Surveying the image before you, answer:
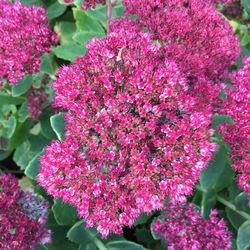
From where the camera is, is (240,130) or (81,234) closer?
(240,130)

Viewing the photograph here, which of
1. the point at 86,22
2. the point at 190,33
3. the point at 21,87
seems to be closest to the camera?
the point at 190,33

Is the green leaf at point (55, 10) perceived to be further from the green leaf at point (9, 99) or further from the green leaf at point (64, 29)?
the green leaf at point (9, 99)

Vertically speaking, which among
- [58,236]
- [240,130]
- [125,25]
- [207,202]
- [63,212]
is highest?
[125,25]

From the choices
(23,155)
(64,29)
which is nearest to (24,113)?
(23,155)

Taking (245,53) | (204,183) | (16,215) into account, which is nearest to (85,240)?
(16,215)

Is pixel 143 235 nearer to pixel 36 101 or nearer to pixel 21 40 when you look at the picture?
pixel 36 101
